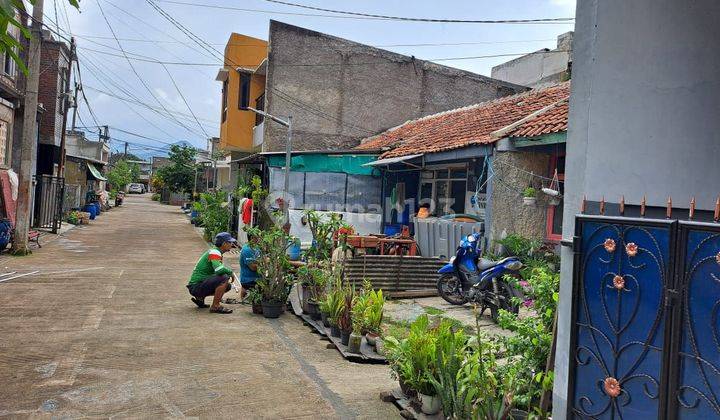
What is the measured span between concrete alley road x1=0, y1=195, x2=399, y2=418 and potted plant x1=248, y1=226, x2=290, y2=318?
251 mm

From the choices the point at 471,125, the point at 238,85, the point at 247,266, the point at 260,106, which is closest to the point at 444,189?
the point at 471,125

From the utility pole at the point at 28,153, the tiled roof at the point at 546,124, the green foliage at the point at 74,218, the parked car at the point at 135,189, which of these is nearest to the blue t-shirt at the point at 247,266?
the tiled roof at the point at 546,124

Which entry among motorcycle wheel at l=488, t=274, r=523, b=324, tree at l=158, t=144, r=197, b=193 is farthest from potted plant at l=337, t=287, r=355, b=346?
tree at l=158, t=144, r=197, b=193

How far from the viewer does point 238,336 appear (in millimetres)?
6797

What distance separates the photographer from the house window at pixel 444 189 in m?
13.0

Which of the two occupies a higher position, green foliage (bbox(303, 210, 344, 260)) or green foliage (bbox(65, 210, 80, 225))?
green foliage (bbox(303, 210, 344, 260))

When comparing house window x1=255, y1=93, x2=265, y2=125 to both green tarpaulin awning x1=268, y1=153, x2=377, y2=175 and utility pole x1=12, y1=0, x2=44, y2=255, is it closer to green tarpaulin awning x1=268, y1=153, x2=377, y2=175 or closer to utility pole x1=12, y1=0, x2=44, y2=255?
green tarpaulin awning x1=268, y1=153, x2=377, y2=175

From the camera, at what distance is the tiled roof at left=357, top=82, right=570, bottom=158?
12.1 metres

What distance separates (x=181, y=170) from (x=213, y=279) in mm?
34295

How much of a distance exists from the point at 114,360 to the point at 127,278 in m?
5.79

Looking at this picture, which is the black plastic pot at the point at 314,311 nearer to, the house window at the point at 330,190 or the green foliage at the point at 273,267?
the green foliage at the point at 273,267

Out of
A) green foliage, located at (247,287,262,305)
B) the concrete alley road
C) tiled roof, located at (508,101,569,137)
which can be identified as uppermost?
tiled roof, located at (508,101,569,137)

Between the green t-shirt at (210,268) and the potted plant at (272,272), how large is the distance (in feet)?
1.97

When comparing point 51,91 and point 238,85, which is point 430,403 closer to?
point 238,85
